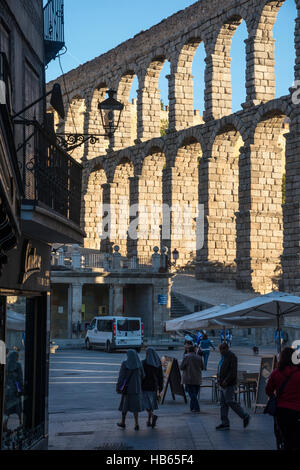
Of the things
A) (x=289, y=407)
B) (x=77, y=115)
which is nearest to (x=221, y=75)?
(x=77, y=115)

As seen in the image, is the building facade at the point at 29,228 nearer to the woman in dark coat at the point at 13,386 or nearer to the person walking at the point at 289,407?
the woman in dark coat at the point at 13,386

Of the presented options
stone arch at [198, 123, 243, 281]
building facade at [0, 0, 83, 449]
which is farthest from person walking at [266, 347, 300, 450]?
stone arch at [198, 123, 243, 281]

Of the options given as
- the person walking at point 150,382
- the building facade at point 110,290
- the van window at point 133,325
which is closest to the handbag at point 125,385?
the person walking at point 150,382

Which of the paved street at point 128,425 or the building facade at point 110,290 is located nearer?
the paved street at point 128,425

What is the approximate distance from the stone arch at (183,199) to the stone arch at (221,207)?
3.61 meters

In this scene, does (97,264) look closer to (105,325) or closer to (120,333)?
(105,325)

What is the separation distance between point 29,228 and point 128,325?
91.3 feet

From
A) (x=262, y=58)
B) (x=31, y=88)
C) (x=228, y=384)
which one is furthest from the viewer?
(x=262, y=58)

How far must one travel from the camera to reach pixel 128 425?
1705cm

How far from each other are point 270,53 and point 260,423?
36195 mm

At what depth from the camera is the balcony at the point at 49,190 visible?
11.3 metres
